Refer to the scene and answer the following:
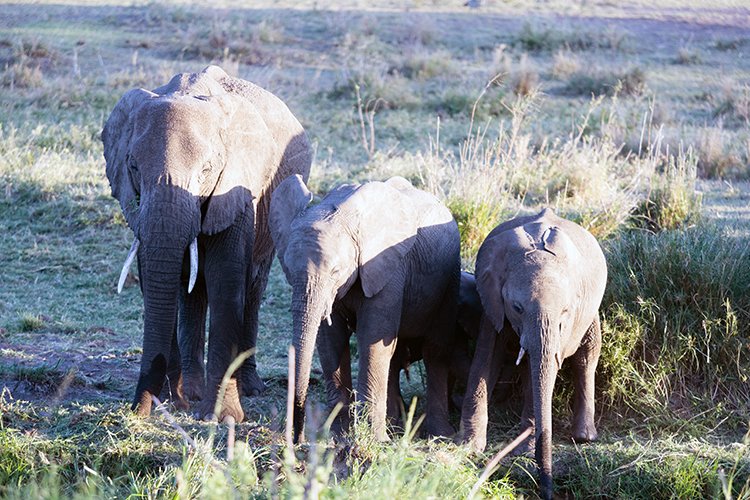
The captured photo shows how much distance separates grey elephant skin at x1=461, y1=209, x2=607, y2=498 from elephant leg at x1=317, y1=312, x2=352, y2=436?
63cm

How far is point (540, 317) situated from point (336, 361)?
112 cm

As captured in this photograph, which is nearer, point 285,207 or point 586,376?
point 285,207

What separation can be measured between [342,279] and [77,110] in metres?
Result: 9.11

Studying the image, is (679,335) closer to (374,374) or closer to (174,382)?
(374,374)

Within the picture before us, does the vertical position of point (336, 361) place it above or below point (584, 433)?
above

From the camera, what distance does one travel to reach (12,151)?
1141 centimetres

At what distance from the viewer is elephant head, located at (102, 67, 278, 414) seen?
5.80 metres

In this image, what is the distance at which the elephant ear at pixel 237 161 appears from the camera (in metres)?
6.14

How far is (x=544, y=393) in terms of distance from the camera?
210 inches

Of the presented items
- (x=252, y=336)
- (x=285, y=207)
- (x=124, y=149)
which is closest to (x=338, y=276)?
(x=285, y=207)

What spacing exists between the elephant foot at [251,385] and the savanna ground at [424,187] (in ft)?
0.27

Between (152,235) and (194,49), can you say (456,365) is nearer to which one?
(152,235)

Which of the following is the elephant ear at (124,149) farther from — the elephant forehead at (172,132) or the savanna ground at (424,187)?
the savanna ground at (424,187)

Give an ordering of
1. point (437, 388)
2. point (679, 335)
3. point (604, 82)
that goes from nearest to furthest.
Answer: point (437, 388)
point (679, 335)
point (604, 82)
